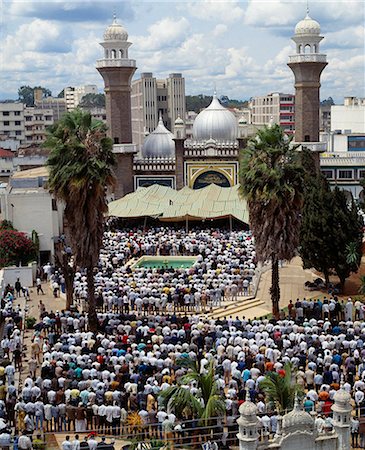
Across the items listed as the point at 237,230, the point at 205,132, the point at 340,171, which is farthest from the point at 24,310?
the point at 340,171

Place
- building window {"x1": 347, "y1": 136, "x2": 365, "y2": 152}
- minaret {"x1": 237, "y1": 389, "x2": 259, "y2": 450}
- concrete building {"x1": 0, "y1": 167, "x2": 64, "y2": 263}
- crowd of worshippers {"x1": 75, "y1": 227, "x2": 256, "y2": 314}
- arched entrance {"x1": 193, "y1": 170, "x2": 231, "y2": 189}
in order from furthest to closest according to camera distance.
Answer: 1. building window {"x1": 347, "y1": 136, "x2": 365, "y2": 152}
2. arched entrance {"x1": 193, "y1": 170, "x2": 231, "y2": 189}
3. concrete building {"x1": 0, "y1": 167, "x2": 64, "y2": 263}
4. crowd of worshippers {"x1": 75, "y1": 227, "x2": 256, "y2": 314}
5. minaret {"x1": 237, "y1": 389, "x2": 259, "y2": 450}

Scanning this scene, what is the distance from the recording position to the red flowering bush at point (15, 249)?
133ft

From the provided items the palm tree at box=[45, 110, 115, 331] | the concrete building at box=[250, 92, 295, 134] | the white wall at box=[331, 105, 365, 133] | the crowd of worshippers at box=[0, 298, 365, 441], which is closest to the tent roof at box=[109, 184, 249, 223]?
the crowd of worshippers at box=[0, 298, 365, 441]

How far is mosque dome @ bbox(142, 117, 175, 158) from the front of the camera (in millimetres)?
66000

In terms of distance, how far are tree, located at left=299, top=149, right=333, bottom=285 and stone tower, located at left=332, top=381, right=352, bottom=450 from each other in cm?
1881

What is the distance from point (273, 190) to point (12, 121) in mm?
81429

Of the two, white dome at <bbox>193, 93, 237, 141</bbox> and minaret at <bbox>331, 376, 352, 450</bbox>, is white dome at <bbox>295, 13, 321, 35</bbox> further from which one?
minaret at <bbox>331, 376, 352, 450</bbox>

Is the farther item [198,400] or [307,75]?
[307,75]

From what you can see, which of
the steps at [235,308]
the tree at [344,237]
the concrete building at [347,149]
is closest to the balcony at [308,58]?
the concrete building at [347,149]

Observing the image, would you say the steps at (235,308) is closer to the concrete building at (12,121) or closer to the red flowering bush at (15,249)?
the red flowering bush at (15,249)

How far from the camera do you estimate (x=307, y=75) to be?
59500 mm

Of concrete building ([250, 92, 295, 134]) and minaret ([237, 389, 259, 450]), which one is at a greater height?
concrete building ([250, 92, 295, 134])

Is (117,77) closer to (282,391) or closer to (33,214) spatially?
(33,214)

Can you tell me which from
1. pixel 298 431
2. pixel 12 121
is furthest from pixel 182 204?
pixel 12 121
